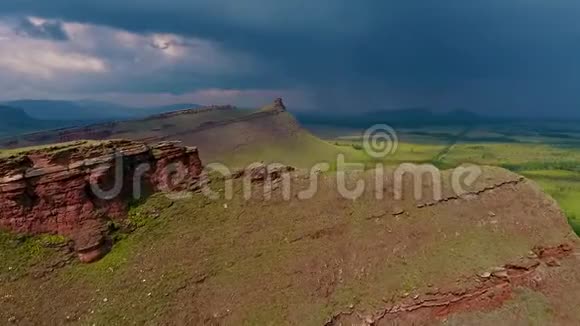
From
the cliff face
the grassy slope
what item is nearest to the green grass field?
the grassy slope

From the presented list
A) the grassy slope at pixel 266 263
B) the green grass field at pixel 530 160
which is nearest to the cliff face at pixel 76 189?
the grassy slope at pixel 266 263

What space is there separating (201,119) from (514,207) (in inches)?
3447

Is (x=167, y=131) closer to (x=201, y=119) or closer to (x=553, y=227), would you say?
(x=201, y=119)

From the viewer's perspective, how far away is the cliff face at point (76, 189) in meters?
22.9

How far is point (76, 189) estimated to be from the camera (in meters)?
23.8

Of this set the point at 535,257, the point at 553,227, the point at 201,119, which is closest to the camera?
the point at 535,257

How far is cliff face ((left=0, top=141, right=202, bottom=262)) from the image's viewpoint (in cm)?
2294

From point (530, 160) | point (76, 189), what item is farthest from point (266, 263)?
point (530, 160)

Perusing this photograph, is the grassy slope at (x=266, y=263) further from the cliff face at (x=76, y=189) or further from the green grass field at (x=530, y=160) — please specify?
the green grass field at (x=530, y=160)

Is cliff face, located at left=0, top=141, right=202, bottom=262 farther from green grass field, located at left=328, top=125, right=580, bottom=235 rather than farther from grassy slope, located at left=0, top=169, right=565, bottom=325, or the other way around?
green grass field, located at left=328, top=125, right=580, bottom=235

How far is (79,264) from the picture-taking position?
76.9ft

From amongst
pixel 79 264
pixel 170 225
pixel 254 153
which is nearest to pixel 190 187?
pixel 170 225

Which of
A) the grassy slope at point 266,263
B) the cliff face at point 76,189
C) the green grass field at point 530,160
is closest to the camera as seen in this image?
the grassy slope at point 266,263

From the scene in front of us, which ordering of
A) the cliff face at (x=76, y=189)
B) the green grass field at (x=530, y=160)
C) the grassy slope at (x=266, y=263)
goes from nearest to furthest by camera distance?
the grassy slope at (x=266, y=263) < the cliff face at (x=76, y=189) < the green grass field at (x=530, y=160)
